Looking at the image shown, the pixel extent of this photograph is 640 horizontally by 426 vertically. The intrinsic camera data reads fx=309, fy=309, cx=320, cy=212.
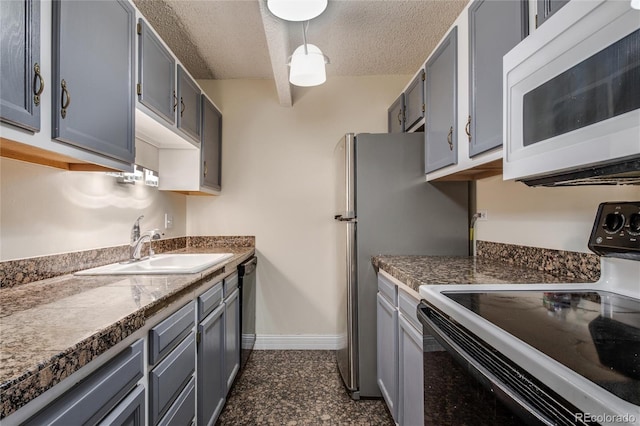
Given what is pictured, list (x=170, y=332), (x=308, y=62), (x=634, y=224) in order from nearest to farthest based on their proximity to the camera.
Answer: (x=634, y=224) → (x=170, y=332) → (x=308, y=62)

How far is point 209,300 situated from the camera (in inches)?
61.6

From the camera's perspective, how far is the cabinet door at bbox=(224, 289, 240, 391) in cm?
187

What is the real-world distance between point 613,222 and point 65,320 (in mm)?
1694

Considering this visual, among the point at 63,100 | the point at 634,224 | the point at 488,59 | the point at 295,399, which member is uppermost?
the point at 488,59

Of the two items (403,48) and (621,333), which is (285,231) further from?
(621,333)

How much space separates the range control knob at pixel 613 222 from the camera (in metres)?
1.03

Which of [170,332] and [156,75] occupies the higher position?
[156,75]

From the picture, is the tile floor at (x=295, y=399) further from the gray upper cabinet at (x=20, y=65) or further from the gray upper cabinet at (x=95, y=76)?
the gray upper cabinet at (x=20, y=65)

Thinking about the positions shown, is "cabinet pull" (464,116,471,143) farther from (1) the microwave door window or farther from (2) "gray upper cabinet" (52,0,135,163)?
(2) "gray upper cabinet" (52,0,135,163)

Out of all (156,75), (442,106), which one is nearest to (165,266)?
(156,75)

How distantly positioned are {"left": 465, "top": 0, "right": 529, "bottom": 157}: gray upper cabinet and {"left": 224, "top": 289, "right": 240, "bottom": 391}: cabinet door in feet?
5.39

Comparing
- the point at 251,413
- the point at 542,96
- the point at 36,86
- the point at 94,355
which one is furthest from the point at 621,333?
the point at 251,413

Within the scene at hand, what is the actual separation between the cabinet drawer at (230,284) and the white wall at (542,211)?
164 cm

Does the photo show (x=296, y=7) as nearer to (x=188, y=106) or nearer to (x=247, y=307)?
(x=188, y=106)
